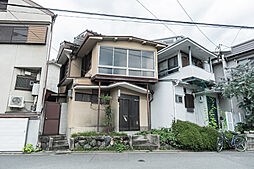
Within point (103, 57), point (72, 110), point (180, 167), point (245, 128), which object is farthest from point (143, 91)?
point (245, 128)

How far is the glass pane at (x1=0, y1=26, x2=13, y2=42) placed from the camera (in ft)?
29.7

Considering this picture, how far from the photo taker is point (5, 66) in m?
8.59

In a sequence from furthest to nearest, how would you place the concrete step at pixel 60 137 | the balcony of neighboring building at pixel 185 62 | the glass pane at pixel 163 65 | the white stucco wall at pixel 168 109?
the glass pane at pixel 163 65 < the balcony of neighboring building at pixel 185 62 < the white stucco wall at pixel 168 109 < the concrete step at pixel 60 137

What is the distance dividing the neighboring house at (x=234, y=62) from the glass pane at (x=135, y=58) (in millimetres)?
6324

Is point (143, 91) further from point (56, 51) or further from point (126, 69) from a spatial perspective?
point (56, 51)

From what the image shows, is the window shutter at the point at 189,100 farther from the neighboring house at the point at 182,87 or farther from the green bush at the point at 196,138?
the green bush at the point at 196,138

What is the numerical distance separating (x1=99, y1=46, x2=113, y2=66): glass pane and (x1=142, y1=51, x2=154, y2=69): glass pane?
7.22 ft

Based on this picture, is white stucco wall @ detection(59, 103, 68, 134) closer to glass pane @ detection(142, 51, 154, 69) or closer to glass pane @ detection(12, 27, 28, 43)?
glass pane @ detection(12, 27, 28, 43)

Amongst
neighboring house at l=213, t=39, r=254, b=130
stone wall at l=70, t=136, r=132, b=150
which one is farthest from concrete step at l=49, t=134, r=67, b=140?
neighboring house at l=213, t=39, r=254, b=130

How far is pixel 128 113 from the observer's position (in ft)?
31.6

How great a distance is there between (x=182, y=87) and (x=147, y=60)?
127 inches

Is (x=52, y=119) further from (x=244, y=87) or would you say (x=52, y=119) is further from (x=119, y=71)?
(x=244, y=87)

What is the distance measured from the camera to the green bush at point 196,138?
7307 mm

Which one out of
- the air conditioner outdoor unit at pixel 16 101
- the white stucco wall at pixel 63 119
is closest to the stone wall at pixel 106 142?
the white stucco wall at pixel 63 119
